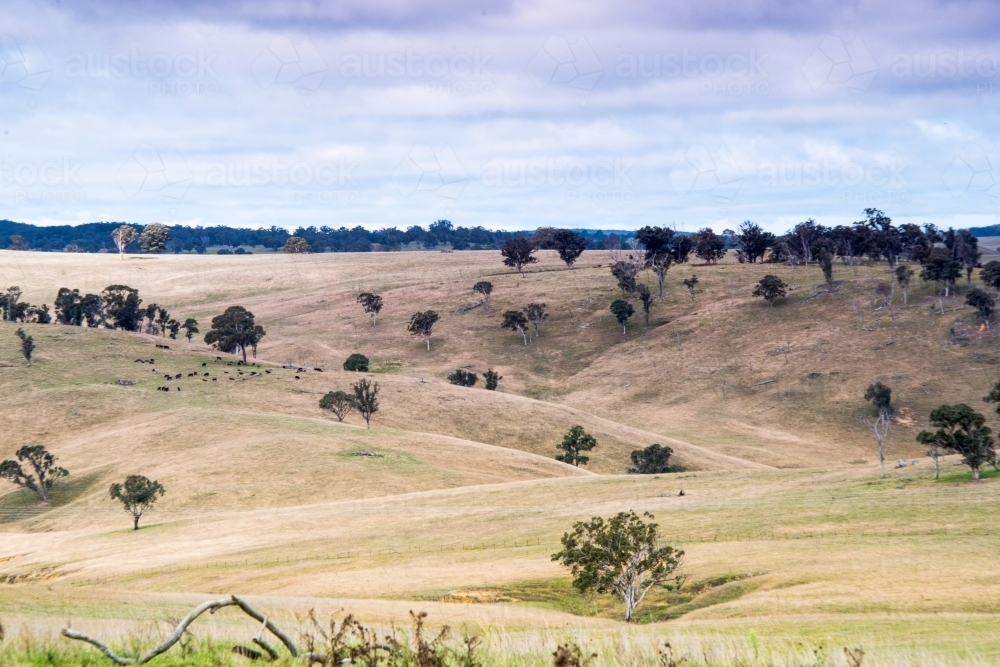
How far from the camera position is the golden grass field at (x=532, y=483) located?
33.8 m

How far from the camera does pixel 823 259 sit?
183250mm

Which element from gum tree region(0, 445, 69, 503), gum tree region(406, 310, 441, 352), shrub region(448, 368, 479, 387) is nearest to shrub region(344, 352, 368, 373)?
shrub region(448, 368, 479, 387)

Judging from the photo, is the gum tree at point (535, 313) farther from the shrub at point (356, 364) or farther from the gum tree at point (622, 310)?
the shrub at point (356, 364)

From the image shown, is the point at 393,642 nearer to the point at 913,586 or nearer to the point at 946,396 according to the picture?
the point at 913,586

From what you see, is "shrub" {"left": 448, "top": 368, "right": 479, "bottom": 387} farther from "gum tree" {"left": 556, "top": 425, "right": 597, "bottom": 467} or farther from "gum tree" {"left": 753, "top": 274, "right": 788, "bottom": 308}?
"gum tree" {"left": 753, "top": 274, "right": 788, "bottom": 308}

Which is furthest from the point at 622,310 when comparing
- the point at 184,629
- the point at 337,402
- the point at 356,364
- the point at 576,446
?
the point at 184,629

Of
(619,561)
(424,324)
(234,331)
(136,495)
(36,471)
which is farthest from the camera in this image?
(424,324)

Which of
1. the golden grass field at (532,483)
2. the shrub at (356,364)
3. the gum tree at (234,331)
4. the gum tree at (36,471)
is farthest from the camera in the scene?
the shrub at (356,364)

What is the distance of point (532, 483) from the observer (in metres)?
84.6

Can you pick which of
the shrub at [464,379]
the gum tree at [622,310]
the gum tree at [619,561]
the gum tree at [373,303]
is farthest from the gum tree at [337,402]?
the gum tree at [619,561]

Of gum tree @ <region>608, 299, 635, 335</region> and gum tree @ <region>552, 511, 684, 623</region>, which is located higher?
gum tree @ <region>608, 299, 635, 335</region>

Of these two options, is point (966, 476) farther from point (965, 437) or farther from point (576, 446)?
point (576, 446)

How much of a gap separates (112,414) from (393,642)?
371 ft

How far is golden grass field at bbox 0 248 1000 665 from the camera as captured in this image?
33844 millimetres
